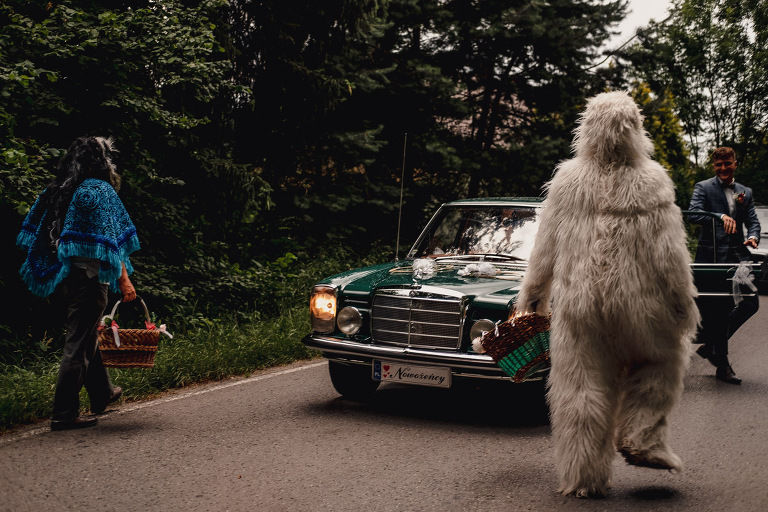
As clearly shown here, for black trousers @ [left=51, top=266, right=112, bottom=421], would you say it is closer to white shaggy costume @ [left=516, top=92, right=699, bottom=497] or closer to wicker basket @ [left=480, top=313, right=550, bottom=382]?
wicker basket @ [left=480, top=313, right=550, bottom=382]

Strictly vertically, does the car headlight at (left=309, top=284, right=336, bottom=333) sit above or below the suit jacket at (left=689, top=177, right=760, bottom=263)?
below

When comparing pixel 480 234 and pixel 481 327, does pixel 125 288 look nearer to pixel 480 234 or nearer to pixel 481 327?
pixel 481 327

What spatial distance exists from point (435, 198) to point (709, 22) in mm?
20345

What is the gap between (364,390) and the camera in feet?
21.9

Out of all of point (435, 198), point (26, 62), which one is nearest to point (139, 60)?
point (26, 62)

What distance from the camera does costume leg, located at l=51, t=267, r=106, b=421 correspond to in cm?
535

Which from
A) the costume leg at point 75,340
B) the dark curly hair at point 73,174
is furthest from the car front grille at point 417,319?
the dark curly hair at point 73,174

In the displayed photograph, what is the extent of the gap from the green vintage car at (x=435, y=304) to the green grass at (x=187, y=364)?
162cm

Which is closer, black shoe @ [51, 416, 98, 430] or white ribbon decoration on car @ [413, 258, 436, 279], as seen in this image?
black shoe @ [51, 416, 98, 430]

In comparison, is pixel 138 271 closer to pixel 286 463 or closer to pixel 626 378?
pixel 286 463

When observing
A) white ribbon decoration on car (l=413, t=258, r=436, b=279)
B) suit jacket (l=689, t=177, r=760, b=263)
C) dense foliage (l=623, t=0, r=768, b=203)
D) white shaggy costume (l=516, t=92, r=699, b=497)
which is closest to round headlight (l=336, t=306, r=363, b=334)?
white ribbon decoration on car (l=413, t=258, r=436, b=279)

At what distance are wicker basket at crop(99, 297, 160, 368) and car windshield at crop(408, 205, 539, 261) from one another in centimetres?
272

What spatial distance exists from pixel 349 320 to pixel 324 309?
26 centimetres

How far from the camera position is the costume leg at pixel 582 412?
4.04m
